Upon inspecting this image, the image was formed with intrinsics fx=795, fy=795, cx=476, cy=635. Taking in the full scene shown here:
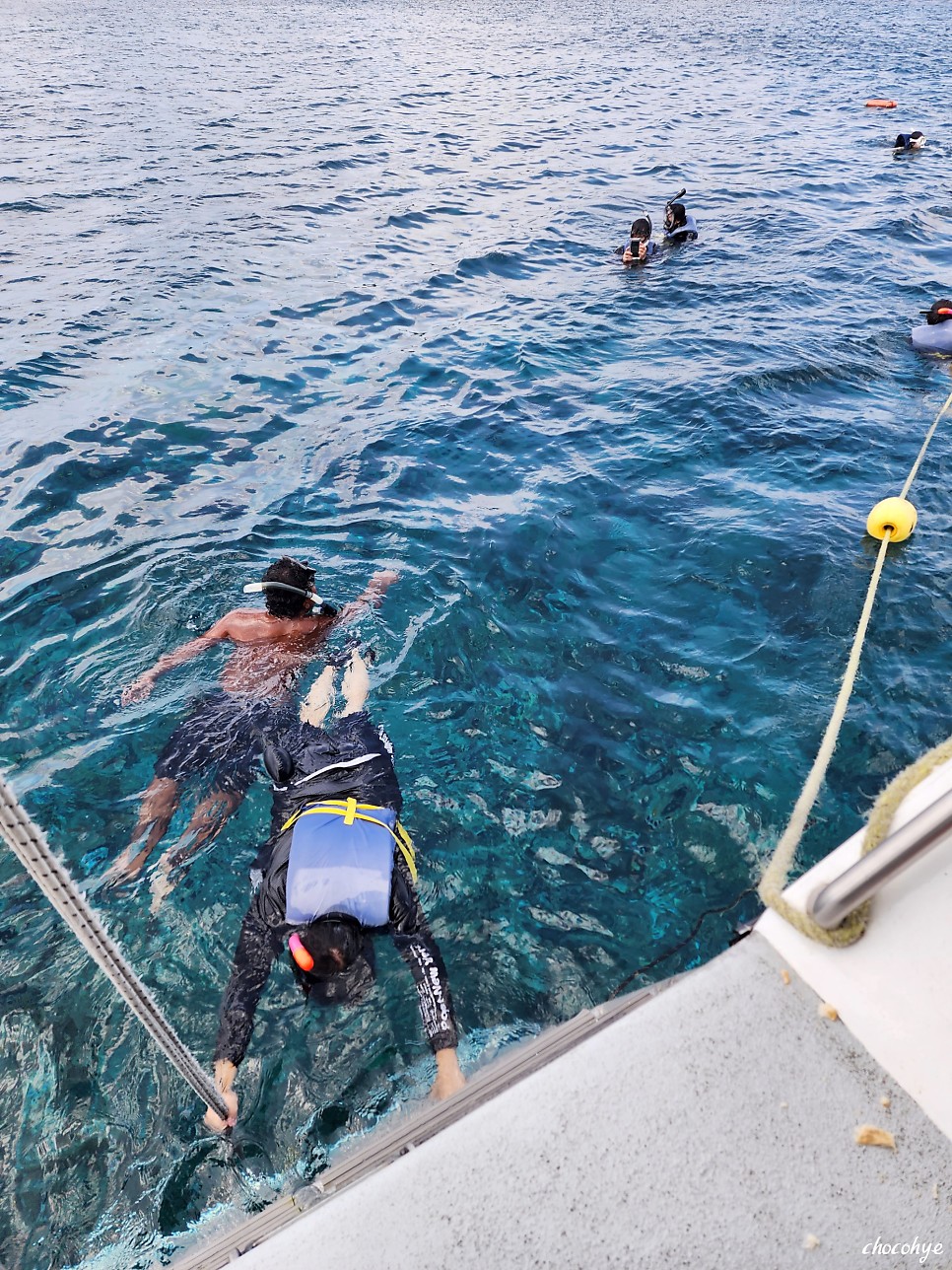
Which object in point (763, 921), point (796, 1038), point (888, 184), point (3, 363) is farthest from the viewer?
point (888, 184)

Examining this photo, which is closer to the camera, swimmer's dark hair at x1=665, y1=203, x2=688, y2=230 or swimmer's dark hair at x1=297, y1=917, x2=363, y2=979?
swimmer's dark hair at x1=297, y1=917, x2=363, y2=979

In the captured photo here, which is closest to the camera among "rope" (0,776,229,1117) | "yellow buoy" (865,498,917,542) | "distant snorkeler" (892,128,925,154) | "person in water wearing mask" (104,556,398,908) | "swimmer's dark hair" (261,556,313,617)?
"rope" (0,776,229,1117)

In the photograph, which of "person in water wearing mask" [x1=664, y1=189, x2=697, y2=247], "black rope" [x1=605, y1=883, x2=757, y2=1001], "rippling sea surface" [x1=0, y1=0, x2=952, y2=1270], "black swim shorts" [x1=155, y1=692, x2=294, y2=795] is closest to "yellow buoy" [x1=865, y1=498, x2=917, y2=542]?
"rippling sea surface" [x1=0, y1=0, x2=952, y2=1270]

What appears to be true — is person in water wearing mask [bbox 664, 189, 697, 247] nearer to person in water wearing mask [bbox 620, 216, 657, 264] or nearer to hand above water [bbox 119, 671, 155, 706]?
person in water wearing mask [bbox 620, 216, 657, 264]

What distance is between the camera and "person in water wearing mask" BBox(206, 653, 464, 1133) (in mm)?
3400

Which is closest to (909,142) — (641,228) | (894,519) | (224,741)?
(641,228)

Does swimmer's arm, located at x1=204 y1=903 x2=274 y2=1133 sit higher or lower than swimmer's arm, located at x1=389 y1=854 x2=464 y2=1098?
lower

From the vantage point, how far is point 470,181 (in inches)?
707

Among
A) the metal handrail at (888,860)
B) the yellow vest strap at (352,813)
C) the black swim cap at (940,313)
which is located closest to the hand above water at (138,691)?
the yellow vest strap at (352,813)

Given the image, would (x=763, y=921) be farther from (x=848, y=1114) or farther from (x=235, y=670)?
(x=235, y=670)

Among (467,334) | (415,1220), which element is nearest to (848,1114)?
(415,1220)

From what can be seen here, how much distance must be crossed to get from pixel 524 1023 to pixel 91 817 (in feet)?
9.43

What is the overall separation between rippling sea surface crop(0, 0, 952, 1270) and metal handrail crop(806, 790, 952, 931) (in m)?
2.49

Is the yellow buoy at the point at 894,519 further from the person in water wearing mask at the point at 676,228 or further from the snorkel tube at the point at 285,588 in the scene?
the person in water wearing mask at the point at 676,228
